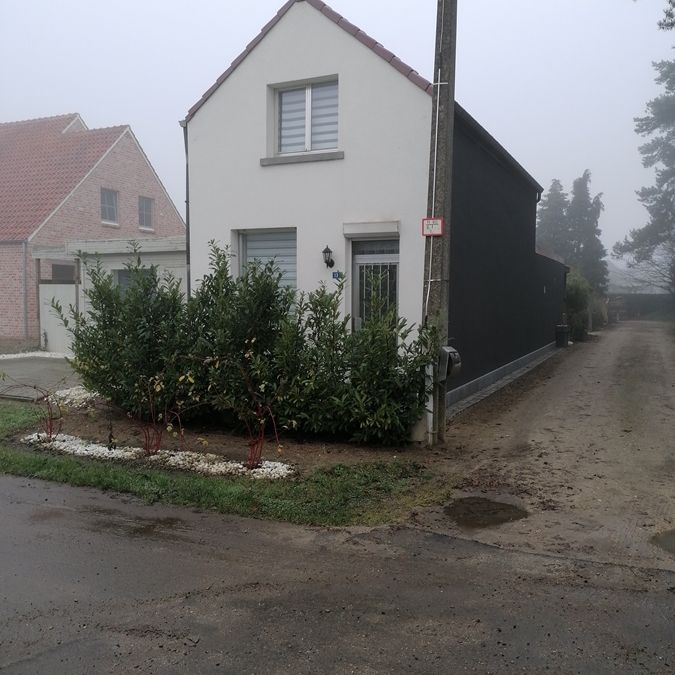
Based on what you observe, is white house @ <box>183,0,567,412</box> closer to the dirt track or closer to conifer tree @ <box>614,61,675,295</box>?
the dirt track

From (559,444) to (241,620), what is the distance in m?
5.62


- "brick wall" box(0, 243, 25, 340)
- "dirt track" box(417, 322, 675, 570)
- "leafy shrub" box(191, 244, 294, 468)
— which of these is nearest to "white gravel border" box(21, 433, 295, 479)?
"leafy shrub" box(191, 244, 294, 468)

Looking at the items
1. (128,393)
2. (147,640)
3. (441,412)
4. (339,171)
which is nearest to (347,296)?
(339,171)

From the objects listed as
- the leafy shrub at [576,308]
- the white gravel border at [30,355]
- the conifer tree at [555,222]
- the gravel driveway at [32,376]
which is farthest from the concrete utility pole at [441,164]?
the conifer tree at [555,222]

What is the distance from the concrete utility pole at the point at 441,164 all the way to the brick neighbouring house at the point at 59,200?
14053 mm

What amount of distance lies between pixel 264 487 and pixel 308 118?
6.08 meters

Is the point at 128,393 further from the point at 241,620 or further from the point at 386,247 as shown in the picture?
the point at 241,620

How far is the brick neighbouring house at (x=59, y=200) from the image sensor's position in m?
19.8

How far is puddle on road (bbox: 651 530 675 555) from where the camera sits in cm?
498

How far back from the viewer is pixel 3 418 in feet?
31.5

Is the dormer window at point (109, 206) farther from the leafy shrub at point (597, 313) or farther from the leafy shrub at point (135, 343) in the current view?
the leafy shrub at point (597, 313)

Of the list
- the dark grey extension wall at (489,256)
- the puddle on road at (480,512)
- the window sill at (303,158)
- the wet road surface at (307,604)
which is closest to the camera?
the wet road surface at (307,604)

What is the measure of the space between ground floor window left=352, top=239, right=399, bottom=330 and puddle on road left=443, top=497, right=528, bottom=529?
395 cm

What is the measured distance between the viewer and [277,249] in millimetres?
10664
